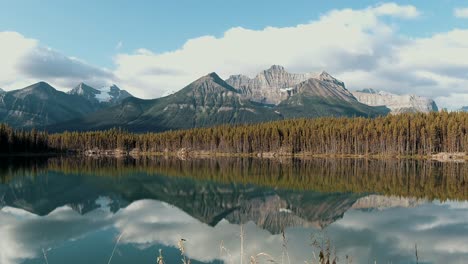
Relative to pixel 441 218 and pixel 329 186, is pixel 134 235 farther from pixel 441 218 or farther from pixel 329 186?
pixel 329 186

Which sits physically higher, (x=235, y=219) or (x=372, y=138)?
(x=372, y=138)

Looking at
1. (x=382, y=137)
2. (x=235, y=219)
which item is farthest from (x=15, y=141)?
(x=235, y=219)

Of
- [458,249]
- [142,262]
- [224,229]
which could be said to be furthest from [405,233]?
[142,262]

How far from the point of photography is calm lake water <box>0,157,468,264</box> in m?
28.2

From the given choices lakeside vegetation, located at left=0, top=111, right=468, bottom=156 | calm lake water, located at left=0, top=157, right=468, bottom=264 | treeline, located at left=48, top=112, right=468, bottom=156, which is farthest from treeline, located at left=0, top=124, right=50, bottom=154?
treeline, located at left=48, top=112, right=468, bottom=156

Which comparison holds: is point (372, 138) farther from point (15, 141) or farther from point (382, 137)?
point (15, 141)

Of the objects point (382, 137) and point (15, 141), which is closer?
point (382, 137)

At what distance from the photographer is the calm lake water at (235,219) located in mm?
28156

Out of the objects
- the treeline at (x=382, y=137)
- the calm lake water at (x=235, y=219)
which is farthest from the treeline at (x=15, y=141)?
the treeline at (x=382, y=137)

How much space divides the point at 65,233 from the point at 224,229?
14.8 meters

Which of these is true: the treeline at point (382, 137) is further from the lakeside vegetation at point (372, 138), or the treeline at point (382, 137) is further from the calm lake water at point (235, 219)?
the calm lake water at point (235, 219)

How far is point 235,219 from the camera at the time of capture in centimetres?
4428

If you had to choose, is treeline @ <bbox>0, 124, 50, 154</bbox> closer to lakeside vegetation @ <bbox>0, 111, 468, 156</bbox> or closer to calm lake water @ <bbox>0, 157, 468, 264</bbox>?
lakeside vegetation @ <bbox>0, 111, 468, 156</bbox>

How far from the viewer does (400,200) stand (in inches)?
2167
